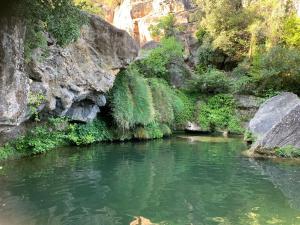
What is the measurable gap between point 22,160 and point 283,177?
849 centimetres

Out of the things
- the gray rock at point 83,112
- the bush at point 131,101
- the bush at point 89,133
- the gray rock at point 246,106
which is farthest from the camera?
the gray rock at point 246,106

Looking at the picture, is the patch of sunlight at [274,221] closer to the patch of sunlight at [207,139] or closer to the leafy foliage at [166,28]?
the patch of sunlight at [207,139]

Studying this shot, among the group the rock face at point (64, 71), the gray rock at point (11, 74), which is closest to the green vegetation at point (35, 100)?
the rock face at point (64, 71)

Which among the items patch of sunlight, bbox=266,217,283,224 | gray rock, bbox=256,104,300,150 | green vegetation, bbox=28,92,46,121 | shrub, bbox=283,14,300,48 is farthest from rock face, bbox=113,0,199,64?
patch of sunlight, bbox=266,217,283,224

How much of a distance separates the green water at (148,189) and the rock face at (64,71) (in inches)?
70.4

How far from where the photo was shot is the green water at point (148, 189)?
7.39 meters

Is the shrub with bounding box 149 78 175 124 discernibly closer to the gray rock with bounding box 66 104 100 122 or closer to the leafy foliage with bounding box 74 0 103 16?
the gray rock with bounding box 66 104 100 122

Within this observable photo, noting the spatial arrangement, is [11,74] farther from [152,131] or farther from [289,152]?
[152,131]

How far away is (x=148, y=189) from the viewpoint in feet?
31.0

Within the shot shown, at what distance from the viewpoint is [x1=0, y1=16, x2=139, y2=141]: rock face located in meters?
7.57

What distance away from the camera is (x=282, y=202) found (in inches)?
333

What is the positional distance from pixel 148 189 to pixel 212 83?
16570 millimetres

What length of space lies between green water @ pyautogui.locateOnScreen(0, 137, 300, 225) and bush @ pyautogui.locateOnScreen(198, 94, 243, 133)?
8461mm

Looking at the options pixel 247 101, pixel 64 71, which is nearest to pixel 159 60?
pixel 247 101
